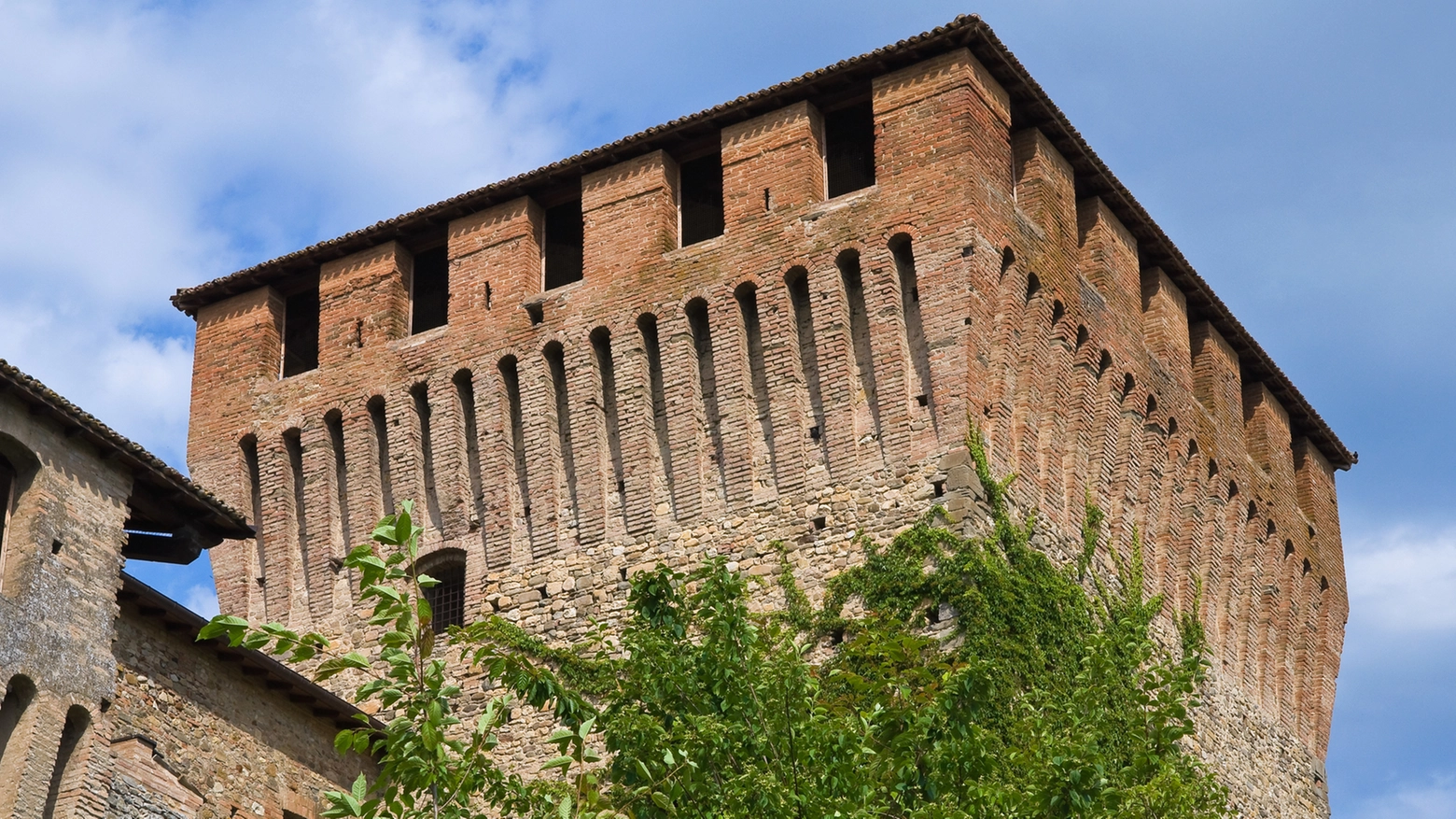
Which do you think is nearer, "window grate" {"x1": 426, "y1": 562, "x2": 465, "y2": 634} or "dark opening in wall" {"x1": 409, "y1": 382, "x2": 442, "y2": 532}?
"window grate" {"x1": 426, "y1": 562, "x2": 465, "y2": 634}

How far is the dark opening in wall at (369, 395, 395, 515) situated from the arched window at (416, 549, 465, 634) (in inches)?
36.6

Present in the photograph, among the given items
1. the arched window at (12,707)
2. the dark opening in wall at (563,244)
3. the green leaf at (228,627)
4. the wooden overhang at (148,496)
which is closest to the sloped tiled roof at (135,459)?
the wooden overhang at (148,496)

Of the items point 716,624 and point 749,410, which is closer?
point 716,624

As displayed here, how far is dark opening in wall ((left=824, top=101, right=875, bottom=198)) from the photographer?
2853 cm

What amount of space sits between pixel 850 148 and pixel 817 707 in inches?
476

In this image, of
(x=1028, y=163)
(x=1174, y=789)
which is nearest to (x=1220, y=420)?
(x=1028, y=163)

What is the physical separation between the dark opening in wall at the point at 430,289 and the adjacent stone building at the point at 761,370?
5 cm

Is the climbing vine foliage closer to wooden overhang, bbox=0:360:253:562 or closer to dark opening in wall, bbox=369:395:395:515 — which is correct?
wooden overhang, bbox=0:360:253:562

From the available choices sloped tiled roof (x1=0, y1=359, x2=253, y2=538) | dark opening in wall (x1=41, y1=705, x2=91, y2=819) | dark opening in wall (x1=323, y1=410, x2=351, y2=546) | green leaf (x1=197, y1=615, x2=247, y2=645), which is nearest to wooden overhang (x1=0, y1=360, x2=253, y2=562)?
sloped tiled roof (x1=0, y1=359, x2=253, y2=538)

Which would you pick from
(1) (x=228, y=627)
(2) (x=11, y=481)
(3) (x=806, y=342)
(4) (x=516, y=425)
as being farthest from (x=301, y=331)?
(1) (x=228, y=627)

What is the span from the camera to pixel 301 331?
3150 cm

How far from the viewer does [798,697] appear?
18.1 m

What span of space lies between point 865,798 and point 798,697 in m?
1.47

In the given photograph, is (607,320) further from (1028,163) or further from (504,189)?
(1028,163)
